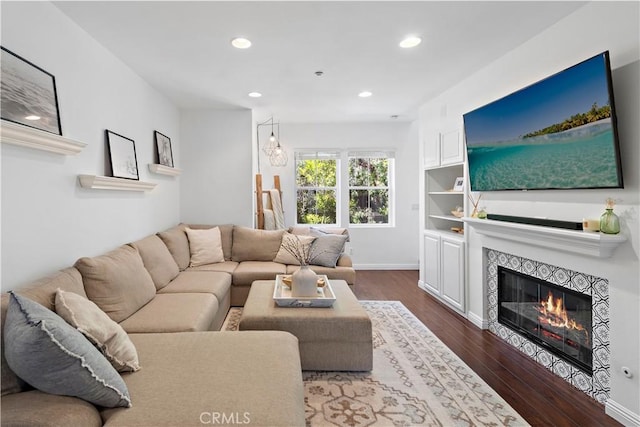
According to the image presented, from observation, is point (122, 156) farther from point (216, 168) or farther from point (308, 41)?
point (308, 41)

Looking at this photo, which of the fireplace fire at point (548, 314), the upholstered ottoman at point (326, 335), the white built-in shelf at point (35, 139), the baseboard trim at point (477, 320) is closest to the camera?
the white built-in shelf at point (35, 139)

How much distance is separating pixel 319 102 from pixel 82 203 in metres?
2.89

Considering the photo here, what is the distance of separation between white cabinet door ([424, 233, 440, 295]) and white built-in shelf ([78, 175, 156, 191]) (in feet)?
10.8

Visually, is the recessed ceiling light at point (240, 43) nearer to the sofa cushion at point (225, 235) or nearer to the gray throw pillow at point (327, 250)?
the gray throw pillow at point (327, 250)

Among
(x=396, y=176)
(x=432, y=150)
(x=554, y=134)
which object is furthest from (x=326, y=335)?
(x=396, y=176)

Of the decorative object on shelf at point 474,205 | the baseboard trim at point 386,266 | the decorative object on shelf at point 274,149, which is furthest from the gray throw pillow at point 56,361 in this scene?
the baseboard trim at point 386,266

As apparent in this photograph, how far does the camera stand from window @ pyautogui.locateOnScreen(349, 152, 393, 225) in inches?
228

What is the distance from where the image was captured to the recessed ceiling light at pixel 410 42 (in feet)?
8.21

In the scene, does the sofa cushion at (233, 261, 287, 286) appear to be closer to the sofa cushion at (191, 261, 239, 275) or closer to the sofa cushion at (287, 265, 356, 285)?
the sofa cushion at (191, 261, 239, 275)

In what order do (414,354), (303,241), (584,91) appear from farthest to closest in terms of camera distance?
(303,241) → (414,354) → (584,91)

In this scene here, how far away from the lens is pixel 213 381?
1.46m

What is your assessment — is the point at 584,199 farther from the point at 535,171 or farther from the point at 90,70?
the point at 90,70

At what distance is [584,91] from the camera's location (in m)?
1.99

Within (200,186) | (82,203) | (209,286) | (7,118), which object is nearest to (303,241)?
(209,286)
